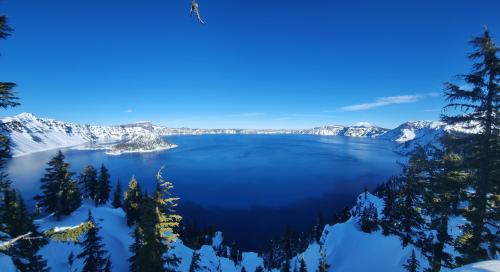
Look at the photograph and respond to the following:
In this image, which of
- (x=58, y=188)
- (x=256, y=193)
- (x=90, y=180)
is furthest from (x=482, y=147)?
(x=256, y=193)

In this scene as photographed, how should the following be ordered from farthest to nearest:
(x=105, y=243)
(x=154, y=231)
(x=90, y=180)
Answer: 1. (x=90, y=180)
2. (x=105, y=243)
3. (x=154, y=231)

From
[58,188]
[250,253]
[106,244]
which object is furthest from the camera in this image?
[250,253]

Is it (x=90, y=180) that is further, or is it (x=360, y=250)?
(x=360, y=250)

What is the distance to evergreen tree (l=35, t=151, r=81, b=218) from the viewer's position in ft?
134

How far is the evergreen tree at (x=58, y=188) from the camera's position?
40.8 metres

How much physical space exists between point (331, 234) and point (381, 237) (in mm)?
17074

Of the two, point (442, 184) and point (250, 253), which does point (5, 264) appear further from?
point (250, 253)

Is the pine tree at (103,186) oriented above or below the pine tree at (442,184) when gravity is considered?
below

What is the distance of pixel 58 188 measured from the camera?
40.9m

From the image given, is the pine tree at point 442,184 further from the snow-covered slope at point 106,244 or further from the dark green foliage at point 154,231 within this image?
the snow-covered slope at point 106,244

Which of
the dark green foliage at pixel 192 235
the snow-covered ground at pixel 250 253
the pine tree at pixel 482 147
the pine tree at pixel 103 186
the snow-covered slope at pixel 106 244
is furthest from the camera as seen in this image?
the dark green foliage at pixel 192 235

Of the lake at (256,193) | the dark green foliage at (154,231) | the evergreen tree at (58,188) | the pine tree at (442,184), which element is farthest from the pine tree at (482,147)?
the lake at (256,193)

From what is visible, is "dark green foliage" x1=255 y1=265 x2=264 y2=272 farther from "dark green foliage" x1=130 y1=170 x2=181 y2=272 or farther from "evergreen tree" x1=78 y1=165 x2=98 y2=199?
"dark green foliage" x1=130 y1=170 x2=181 y2=272

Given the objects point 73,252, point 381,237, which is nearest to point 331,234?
point 381,237
